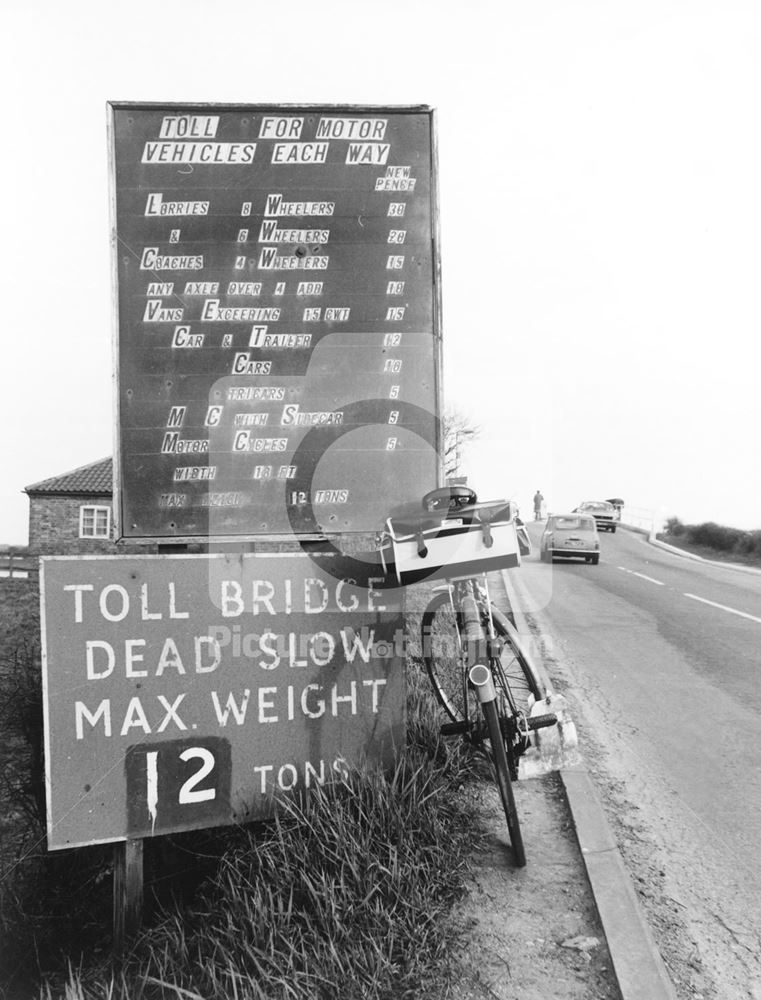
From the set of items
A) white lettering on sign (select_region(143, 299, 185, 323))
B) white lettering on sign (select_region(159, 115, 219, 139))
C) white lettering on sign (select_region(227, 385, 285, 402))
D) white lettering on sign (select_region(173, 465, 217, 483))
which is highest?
white lettering on sign (select_region(159, 115, 219, 139))

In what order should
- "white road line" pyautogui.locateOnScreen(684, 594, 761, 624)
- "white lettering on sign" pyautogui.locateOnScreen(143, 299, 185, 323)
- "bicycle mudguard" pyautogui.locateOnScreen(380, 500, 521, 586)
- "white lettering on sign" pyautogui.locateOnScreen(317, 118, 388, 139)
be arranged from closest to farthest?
"bicycle mudguard" pyautogui.locateOnScreen(380, 500, 521, 586)
"white lettering on sign" pyautogui.locateOnScreen(143, 299, 185, 323)
"white lettering on sign" pyautogui.locateOnScreen(317, 118, 388, 139)
"white road line" pyautogui.locateOnScreen(684, 594, 761, 624)

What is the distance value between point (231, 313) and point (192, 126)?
0.96 meters

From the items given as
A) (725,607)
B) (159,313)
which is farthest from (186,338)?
(725,607)

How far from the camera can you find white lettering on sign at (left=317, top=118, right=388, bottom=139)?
4.09 meters

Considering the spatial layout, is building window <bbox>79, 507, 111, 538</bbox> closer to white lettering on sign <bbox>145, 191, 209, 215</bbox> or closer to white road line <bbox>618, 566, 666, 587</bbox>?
white road line <bbox>618, 566, 666, 587</bbox>

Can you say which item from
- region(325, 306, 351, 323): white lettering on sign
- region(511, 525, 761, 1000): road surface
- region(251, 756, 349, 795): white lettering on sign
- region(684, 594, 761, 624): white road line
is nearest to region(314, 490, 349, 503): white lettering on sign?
region(325, 306, 351, 323): white lettering on sign

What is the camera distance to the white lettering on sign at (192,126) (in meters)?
4.03

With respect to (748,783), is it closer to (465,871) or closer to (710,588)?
(465,871)

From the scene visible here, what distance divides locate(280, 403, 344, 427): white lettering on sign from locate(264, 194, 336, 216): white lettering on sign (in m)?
0.96

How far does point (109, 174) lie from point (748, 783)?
470cm

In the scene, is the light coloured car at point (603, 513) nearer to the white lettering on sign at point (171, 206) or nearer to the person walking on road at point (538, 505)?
the person walking on road at point (538, 505)

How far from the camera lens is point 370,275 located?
4.09 metres

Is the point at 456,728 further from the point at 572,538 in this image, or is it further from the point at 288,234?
the point at 572,538

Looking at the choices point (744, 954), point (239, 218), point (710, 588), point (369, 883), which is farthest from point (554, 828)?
point (710, 588)
